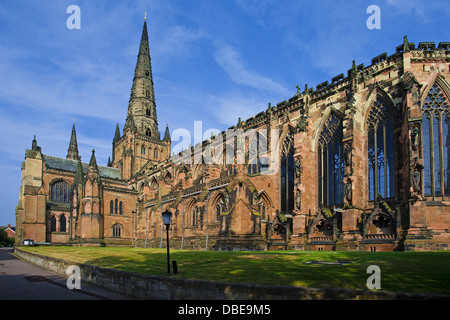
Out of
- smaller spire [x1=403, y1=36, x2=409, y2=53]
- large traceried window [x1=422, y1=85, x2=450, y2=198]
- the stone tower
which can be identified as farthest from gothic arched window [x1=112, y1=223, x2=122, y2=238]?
smaller spire [x1=403, y1=36, x2=409, y2=53]

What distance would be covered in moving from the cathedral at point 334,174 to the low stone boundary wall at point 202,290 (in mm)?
15413

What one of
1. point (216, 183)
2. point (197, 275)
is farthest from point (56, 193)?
point (197, 275)

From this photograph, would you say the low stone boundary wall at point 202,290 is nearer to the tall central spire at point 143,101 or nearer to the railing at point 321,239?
the railing at point 321,239

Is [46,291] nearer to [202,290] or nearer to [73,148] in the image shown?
[202,290]

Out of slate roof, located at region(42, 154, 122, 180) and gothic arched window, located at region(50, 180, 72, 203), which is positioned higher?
slate roof, located at region(42, 154, 122, 180)

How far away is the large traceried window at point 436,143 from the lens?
79.4 feet

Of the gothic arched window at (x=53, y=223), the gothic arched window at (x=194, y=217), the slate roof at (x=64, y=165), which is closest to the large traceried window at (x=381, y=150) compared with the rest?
the gothic arched window at (x=194, y=217)

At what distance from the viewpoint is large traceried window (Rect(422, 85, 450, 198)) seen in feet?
79.4

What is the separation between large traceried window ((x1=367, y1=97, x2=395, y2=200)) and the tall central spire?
5515cm

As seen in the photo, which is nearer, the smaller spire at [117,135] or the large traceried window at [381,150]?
the large traceried window at [381,150]

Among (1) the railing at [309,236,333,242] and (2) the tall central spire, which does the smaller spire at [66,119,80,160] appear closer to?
(2) the tall central spire

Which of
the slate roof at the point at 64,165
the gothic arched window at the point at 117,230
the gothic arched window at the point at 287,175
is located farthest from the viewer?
the slate roof at the point at 64,165
